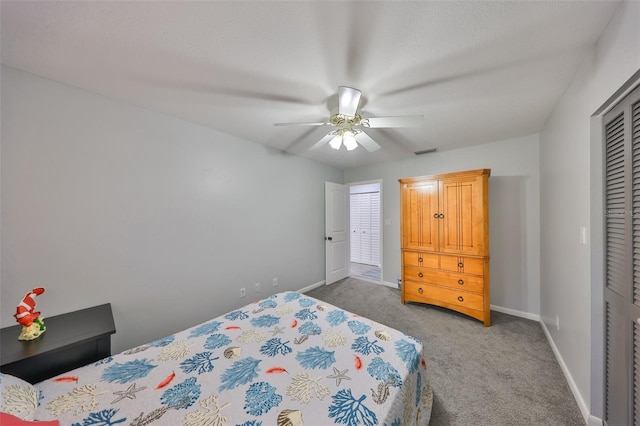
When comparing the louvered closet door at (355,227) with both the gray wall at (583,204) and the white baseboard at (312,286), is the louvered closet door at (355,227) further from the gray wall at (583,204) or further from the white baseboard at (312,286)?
the gray wall at (583,204)

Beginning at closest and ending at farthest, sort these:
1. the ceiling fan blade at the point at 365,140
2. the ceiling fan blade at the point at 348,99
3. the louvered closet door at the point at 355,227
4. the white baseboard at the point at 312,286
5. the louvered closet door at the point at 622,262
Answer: the louvered closet door at the point at 622,262, the ceiling fan blade at the point at 348,99, the ceiling fan blade at the point at 365,140, the white baseboard at the point at 312,286, the louvered closet door at the point at 355,227

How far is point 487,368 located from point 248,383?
2.06 metres

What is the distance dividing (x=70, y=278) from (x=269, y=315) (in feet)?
5.19

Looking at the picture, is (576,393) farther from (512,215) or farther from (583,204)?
(512,215)

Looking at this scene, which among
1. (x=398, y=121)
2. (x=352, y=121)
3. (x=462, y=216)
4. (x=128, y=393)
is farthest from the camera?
(x=462, y=216)

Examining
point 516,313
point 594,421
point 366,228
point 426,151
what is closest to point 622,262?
point 594,421

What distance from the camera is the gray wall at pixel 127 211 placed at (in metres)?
1.55

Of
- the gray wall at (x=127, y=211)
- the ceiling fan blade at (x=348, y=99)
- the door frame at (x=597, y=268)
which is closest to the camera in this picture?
the door frame at (x=597, y=268)

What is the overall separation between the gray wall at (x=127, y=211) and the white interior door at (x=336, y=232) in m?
1.23

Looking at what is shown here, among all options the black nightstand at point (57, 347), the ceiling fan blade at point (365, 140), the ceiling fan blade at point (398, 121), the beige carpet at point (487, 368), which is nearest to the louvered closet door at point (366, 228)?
the beige carpet at point (487, 368)

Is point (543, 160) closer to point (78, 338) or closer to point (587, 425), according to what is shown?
point (587, 425)

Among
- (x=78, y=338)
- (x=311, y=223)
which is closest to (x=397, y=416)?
(x=78, y=338)

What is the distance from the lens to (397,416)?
99 cm

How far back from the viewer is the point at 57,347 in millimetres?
1290
